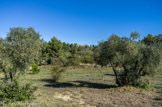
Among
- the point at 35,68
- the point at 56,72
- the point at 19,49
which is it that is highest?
the point at 19,49

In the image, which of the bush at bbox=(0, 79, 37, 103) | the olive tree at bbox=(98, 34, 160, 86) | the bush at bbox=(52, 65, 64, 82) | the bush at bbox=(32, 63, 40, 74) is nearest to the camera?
the bush at bbox=(0, 79, 37, 103)

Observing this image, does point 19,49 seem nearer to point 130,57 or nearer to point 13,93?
point 13,93

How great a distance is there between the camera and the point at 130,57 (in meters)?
10.4

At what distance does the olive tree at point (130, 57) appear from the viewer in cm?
971

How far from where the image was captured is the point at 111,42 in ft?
35.0

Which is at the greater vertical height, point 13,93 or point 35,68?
→ point 35,68

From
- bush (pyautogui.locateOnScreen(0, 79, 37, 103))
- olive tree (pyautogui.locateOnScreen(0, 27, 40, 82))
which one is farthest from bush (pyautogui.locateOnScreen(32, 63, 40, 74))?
olive tree (pyautogui.locateOnScreen(0, 27, 40, 82))

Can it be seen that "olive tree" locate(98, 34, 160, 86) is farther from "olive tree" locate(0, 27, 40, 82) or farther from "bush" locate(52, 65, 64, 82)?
"bush" locate(52, 65, 64, 82)

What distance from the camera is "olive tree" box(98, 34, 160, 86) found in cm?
971

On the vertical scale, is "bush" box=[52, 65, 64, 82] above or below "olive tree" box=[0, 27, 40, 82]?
below

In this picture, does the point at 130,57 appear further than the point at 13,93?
Yes

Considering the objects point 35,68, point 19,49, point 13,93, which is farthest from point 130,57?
point 35,68

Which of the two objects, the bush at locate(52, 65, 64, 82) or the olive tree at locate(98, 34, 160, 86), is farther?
the bush at locate(52, 65, 64, 82)

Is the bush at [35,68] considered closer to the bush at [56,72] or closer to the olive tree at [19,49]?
the bush at [56,72]
